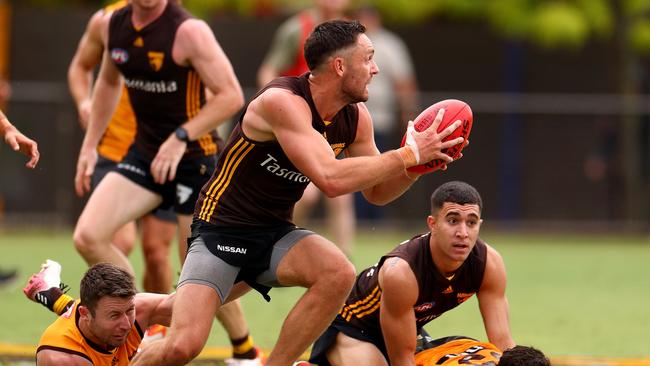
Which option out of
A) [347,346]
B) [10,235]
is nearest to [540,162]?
[10,235]

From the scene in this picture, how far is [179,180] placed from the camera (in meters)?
8.50

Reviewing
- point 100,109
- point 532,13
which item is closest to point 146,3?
point 100,109

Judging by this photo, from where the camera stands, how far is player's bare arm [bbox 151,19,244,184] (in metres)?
8.26

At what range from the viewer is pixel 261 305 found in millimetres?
11180

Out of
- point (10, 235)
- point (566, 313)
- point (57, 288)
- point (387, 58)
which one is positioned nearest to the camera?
point (57, 288)

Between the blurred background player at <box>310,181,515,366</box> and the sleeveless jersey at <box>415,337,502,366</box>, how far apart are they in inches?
5.7

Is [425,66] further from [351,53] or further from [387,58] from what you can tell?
[351,53]

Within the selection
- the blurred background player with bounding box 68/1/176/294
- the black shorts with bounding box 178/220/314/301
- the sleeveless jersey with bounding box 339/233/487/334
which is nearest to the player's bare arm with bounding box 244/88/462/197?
the black shorts with bounding box 178/220/314/301

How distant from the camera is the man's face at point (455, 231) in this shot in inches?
283

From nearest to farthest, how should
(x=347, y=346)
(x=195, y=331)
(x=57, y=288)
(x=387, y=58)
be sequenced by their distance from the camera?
(x=195, y=331) < (x=57, y=288) < (x=347, y=346) < (x=387, y=58)

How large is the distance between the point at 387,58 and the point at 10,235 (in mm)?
5334

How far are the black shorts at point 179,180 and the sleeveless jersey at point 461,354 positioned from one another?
187 cm

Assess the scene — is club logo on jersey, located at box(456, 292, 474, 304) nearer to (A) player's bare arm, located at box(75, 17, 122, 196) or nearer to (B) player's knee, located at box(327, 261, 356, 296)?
(B) player's knee, located at box(327, 261, 356, 296)

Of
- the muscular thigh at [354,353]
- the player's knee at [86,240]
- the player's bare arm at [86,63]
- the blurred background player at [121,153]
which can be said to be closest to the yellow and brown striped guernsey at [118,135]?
the blurred background player at [121,153]
